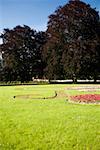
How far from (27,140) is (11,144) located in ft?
2.11

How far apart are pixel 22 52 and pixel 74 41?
1814cm

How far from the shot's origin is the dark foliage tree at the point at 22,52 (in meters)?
80.6

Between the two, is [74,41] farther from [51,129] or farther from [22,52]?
[51,129]

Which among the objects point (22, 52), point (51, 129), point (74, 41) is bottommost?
point (51, 129)

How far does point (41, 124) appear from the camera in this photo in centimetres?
1589

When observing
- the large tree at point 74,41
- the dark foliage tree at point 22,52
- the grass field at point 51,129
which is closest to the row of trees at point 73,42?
the large tree at point 74,41

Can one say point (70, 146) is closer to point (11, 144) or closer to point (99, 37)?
point (11, 144)

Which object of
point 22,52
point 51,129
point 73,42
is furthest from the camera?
point 22,52

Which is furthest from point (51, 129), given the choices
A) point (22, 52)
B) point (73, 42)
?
point (22, 52)

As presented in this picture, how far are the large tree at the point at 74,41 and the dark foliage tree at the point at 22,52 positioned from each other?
1162cm

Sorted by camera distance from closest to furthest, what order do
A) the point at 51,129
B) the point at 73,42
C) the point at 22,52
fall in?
the point at 51,129 → the point at 73,42 → the point at 22,52

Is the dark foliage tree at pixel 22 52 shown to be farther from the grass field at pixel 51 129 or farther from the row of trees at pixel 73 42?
the grass field at pixel 51 129

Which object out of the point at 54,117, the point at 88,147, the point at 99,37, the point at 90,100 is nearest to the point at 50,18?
the point at 99,37

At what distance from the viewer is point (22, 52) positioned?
270 feet
